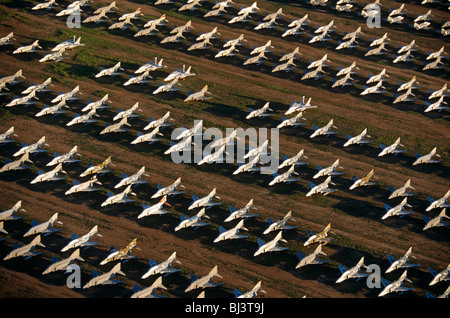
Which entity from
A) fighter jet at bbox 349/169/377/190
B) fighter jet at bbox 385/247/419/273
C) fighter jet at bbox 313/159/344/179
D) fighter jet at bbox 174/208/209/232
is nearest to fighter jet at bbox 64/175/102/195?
fighter jet at bbox 174/208/209/232

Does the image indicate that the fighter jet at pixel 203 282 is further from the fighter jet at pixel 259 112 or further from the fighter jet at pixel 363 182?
the fighter jet at pixel 259 112

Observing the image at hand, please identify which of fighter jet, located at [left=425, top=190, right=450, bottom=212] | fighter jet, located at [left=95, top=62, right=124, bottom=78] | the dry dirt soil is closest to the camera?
the dry dirt soil

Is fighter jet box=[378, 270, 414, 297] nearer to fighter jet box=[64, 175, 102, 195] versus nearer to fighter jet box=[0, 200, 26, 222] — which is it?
fighter jet box=[64, 175, 102, 195]

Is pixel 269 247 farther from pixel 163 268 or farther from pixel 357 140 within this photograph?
pixel 357 140

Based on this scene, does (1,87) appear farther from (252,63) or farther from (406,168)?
(406,168)

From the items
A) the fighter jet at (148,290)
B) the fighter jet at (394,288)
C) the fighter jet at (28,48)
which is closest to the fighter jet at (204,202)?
the fighter jet at (148,290)

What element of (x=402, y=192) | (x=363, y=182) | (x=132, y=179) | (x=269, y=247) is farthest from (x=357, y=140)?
(x=132, y=179)
